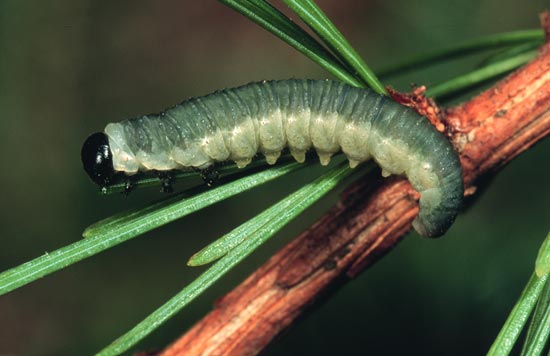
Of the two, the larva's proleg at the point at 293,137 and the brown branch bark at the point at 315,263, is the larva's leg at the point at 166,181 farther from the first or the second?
the brown branch bark at the point at 315,263

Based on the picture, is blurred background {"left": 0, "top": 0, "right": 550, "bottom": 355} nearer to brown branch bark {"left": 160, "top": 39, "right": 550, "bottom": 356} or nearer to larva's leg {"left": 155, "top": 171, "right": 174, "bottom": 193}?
brown branch bark {"left": 160, "top": 39, "right": 550, "bottom": 356}

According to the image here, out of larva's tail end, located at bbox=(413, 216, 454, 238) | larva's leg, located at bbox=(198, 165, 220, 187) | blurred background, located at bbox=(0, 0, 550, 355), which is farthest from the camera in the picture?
blurred background, located at bbox=(0, 0, 550, 355)

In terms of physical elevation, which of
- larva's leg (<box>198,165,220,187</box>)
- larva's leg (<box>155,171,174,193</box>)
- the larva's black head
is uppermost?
the larva's black head

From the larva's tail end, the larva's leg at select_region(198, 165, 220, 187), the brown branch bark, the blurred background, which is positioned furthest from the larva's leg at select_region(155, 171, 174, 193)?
the blurred background

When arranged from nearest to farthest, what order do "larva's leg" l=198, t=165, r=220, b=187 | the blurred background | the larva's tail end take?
"larva's leg" l=198, t=165, r=220, b=187 < the larva's tail end < the blurred background

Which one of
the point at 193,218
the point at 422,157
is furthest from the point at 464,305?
the point at 193,218

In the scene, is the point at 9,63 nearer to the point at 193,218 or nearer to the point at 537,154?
the point at 193,218

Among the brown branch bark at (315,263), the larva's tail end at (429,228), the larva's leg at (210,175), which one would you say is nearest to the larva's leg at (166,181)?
the larva's leg at (210,175)

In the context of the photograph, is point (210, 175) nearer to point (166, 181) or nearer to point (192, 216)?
point (166, 181)
